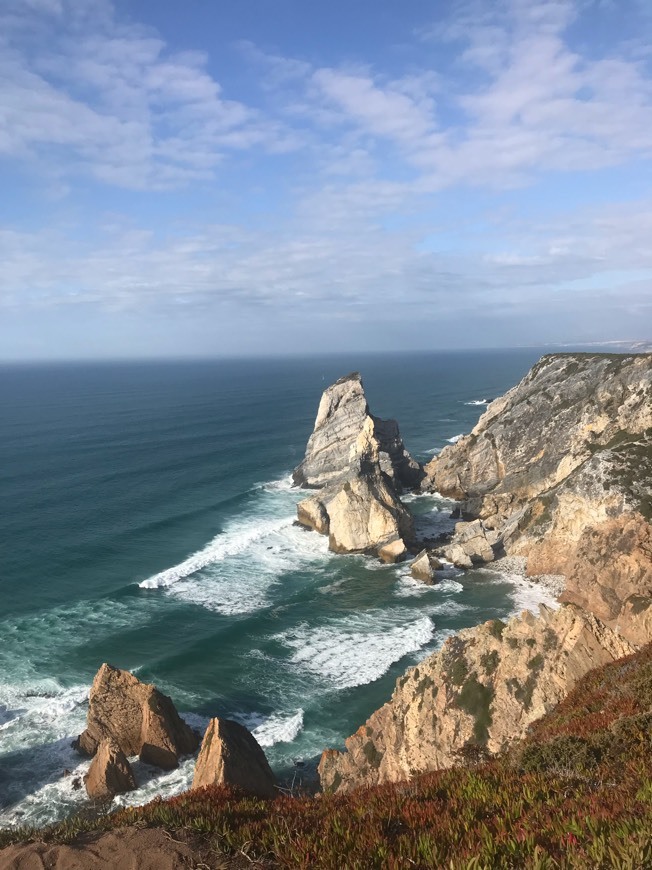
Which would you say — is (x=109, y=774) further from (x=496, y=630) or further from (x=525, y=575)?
(x=525, y=575)

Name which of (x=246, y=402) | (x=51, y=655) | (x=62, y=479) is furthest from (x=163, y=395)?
(x=51, y=655)

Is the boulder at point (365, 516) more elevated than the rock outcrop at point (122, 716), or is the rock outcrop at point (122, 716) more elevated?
the boulder at point (365, 516)

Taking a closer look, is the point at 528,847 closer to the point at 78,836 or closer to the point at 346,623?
the point at 78,836

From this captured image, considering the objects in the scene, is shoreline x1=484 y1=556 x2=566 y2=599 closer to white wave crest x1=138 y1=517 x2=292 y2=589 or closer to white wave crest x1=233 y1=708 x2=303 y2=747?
white wave crest x1=233 y1=708 x2=303 y2=747

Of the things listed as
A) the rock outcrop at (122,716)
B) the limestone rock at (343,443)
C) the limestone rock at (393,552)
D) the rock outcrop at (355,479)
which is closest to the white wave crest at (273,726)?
the rock outcrop at (122,716)

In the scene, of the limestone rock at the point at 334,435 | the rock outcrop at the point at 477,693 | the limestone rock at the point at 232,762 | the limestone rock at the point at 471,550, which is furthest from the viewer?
the limestone rock at the point at 334,435

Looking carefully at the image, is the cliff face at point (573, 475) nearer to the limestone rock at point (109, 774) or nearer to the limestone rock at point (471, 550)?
the limestone rock at point (471, 550)
